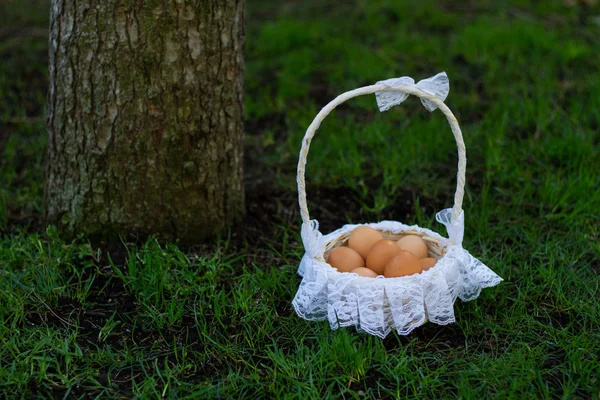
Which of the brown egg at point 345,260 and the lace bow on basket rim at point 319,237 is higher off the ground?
the lace bow on basket rim at point 319,237

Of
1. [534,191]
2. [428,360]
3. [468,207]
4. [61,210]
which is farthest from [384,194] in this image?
[61,210]

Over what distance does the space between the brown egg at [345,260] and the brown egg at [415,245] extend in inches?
7.5

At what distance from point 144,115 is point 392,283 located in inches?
46.4

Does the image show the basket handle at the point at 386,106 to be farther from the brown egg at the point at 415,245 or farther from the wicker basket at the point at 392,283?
the brown egg at the point at 415,245

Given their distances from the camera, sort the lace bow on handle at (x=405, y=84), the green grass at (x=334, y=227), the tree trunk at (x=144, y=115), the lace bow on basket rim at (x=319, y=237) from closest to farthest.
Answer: the green grass at (x=334, y=227), the lace bow on handle at (x=405, y=84), the lace bow on basket rim at (x=319, y=237), the tree trunk at (x=144, y=115)

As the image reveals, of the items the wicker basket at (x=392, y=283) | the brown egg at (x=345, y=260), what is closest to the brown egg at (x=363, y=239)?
the brown egg at (x=345, y=260)

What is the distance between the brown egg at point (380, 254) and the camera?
2553 millimetres

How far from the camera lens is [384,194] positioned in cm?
346

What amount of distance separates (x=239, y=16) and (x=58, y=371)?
1.52 meters

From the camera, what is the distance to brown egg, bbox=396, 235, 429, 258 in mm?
2686

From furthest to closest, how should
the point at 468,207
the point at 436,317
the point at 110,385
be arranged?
the point at 468,207 < the point at 436,317 < the point at 110,385

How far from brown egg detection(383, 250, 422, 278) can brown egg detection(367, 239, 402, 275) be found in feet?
0.23

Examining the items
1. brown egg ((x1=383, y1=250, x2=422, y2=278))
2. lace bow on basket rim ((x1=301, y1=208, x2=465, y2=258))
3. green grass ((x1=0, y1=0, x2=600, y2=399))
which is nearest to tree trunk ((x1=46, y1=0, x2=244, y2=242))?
green grass ((x1=0, y1=0, x2=600, y2=399))

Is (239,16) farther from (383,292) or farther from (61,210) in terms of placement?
(383,292)
